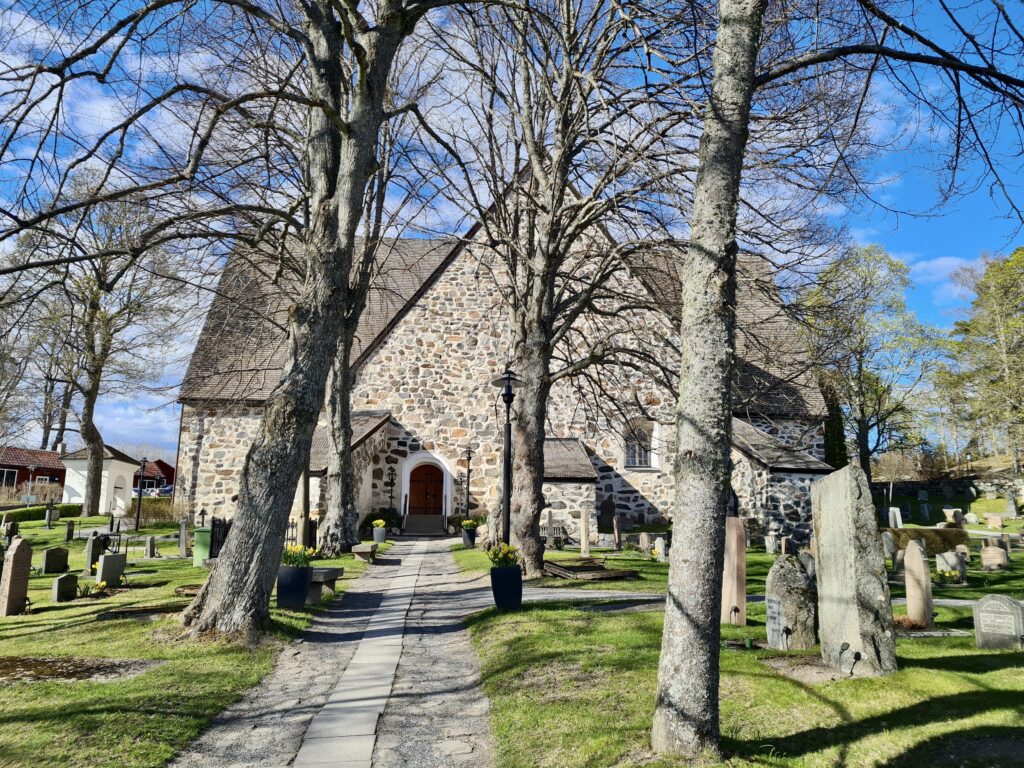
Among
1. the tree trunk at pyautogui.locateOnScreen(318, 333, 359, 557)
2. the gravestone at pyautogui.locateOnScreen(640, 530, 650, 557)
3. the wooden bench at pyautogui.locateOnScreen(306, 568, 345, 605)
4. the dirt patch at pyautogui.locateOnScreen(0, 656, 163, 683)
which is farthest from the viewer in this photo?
the gravestone at pyautogui.locateOnScreen(640, 530, 650, 557)

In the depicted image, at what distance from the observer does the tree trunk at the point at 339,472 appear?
52.6 feet

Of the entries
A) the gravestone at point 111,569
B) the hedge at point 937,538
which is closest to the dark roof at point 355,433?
the gravestone at point 111,569

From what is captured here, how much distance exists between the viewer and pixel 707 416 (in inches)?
172

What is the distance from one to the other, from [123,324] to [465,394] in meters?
13.6

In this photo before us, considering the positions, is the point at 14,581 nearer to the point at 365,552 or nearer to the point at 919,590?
the point at 365,552

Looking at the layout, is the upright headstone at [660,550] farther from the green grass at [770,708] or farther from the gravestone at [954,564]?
the green grass at [770,708]

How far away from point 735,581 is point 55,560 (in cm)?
1225

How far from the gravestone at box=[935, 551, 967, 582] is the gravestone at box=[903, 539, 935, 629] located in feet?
17.9

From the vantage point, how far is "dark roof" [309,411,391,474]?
68.5 ft

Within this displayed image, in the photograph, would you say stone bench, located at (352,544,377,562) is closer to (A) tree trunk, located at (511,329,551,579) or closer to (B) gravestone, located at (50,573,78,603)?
(A) tree trunk, located at (511,329,551,579)

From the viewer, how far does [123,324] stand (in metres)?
26.1

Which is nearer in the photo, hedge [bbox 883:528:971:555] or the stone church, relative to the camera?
hedge [bbox 883:528:971:555]

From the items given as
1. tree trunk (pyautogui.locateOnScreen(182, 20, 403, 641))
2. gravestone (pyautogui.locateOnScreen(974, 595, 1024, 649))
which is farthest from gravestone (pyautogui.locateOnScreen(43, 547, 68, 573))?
gravestone (pyautogui.locateOnScreen(974, 595, 1024, 649))

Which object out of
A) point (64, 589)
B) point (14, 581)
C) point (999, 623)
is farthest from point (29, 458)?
point (999, 623)
